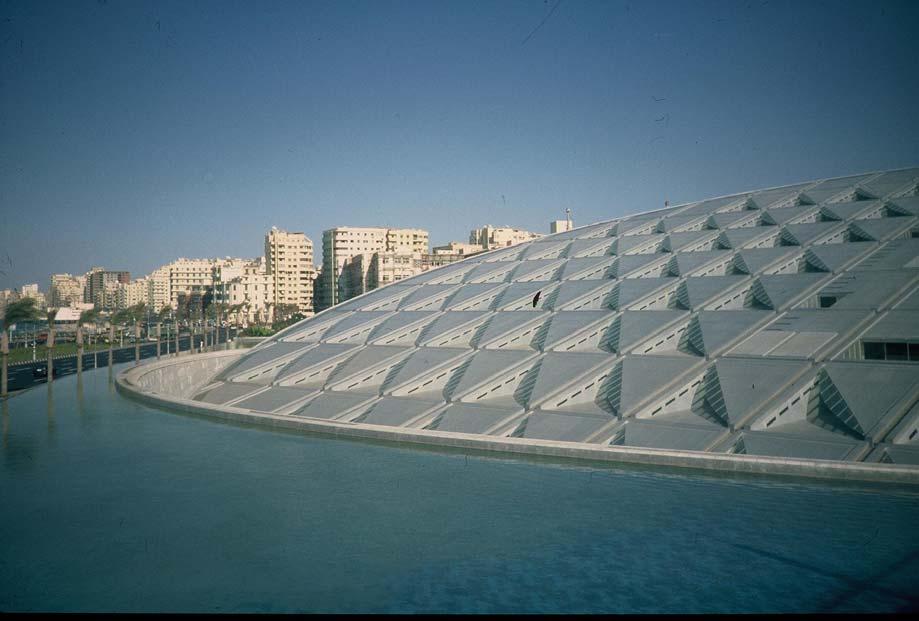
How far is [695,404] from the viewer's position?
14727mm

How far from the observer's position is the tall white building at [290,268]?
158 metres

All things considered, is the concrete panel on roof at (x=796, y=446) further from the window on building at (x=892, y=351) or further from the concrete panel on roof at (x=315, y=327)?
the concrete panel on roof at (x=315, y=327)

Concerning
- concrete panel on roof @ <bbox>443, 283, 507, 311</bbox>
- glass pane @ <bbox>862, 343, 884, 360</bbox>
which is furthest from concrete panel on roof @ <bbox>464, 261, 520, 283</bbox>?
glass pane @ <bbox>862, 343, 884, 360</bbox>

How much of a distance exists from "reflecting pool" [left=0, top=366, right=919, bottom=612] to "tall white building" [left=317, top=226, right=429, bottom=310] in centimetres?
13436

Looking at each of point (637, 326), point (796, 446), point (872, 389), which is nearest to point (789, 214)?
point (637, 326)

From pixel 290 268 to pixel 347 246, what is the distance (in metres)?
19.1

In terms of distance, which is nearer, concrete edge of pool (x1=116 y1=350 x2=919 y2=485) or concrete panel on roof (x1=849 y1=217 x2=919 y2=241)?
concrete edge of pool (x1=116 y1=350 x2=919 y2=485)

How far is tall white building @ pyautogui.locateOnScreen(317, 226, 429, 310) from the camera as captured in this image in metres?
150

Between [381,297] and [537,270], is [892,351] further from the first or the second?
[381,297]

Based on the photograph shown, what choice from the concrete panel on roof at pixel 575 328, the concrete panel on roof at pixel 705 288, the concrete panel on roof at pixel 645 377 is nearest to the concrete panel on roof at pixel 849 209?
the concrete panel on roof at pixel 705 288

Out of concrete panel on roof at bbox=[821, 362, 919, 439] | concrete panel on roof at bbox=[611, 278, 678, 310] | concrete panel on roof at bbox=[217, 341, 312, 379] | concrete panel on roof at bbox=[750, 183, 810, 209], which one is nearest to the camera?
concrete panel on roof at bbox=[821, 362, 919, 439]

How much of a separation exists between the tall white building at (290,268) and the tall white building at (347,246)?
6.50 meters

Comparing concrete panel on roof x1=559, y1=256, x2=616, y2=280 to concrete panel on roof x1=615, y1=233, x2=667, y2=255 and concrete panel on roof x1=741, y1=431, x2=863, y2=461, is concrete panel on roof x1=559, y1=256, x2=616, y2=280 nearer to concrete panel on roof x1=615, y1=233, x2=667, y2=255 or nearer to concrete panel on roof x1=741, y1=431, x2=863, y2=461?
concrete panel on roof x1=615, y1=233, x2=667, y2=255

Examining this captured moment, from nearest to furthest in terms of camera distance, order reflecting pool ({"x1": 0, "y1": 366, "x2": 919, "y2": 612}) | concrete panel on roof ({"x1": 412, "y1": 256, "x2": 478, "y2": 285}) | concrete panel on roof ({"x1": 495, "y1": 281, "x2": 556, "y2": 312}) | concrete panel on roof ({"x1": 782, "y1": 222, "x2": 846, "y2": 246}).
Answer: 1. reflecting pool ({"x1": 0, "y1": 366, "x2": 919, "y2": 612})
2. concrete panel on roof ({"x1": 782, "y1": 222, "x2": 846, "y2": 246})
3. concrete panel on roof ({"x1": 495, "y1": 281, "x2": 556, "y2": 312})
4. concrete panel on roof ({"x1": 412, "y1": 256, "x2": 478, "y2": 285})
